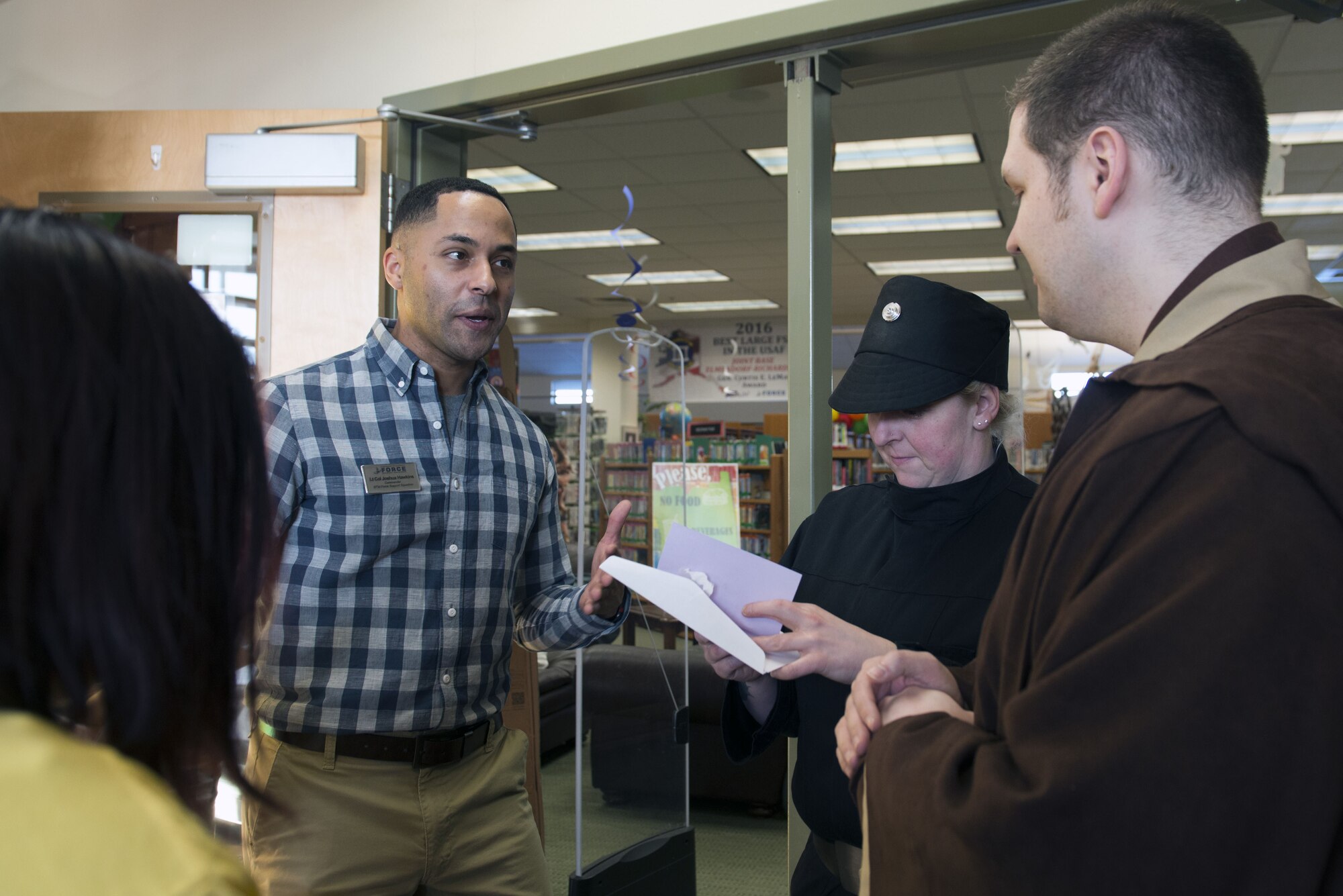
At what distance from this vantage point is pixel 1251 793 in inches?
25.6

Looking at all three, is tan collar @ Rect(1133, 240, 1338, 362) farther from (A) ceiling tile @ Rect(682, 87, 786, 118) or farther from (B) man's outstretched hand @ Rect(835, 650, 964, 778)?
(A) ceiling tile @ Rect(682, 87, 786, 118)

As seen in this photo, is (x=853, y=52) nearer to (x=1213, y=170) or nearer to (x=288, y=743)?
(x=1213, y=170)

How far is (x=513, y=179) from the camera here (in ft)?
24.1

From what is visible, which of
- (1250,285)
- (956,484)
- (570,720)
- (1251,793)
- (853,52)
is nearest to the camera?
(1251,793)

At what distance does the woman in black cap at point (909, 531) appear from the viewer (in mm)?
1521

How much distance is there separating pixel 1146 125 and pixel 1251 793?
1.87 feet

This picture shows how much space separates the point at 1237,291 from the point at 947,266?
1003cm

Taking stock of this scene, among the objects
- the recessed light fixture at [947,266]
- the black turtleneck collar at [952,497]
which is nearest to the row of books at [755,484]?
the recessed light fixture at [947,266]

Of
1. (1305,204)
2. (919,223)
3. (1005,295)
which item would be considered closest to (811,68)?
(919,223)

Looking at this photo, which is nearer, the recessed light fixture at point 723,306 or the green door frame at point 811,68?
the green door frame at point 811,68

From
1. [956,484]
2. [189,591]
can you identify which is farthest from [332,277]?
[189,591]

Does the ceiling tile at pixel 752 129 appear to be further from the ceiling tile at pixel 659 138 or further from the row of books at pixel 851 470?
the row of books at pixel 851 470

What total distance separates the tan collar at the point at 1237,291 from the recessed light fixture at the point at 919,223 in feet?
25.1

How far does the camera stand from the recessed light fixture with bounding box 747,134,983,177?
6402mm
